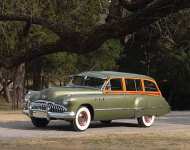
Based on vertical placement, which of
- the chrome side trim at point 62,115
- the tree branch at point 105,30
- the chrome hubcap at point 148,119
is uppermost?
the tree branch at point 105,30

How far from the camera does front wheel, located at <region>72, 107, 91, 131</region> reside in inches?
716

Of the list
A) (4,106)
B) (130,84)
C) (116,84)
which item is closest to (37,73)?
(4,106)

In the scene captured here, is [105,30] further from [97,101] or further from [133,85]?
[133,85]

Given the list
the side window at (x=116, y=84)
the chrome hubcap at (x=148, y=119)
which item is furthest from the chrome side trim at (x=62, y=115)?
the chrome hubcap at (x=148, y=119)

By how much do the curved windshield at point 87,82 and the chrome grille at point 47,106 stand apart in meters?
1.73

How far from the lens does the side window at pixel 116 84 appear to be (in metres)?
19.7

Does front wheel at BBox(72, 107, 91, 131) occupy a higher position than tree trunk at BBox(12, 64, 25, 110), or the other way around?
tree trunk at BBox(12, 64, 25, 110)

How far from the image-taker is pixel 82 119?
60.5 feet

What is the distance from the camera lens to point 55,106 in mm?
18047

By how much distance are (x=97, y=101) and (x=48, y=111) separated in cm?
168

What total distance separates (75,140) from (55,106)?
324cm

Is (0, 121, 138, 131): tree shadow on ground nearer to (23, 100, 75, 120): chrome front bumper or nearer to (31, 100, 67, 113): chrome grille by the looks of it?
(23, 100, 75, 120): chrome front bumper

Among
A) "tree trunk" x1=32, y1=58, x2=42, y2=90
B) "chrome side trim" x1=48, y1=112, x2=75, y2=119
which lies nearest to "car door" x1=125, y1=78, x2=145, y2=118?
"chrome side trim" x1=48, y1=112, x2=75, y2=119

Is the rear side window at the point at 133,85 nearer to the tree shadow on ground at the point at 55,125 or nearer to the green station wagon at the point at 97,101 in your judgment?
the green station wagon at the point at 97,101
